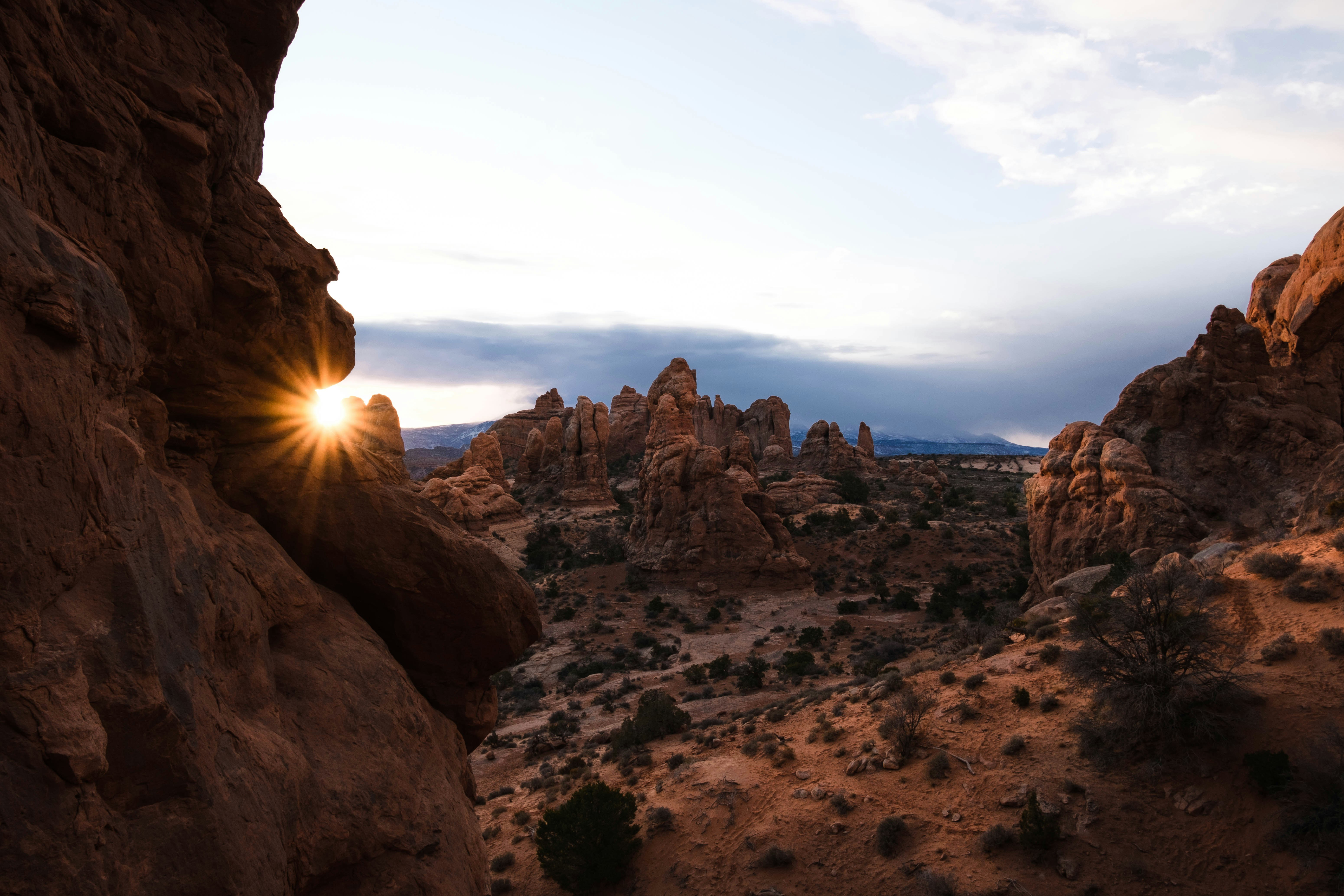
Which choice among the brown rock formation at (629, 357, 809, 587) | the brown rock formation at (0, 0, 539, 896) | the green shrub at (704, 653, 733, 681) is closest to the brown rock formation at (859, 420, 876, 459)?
the brown rock formation at (629, 357, 809, 587)

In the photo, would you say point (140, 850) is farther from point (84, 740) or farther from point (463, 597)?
point (463, 597)

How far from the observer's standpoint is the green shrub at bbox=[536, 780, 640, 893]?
→ 1390 centimetres

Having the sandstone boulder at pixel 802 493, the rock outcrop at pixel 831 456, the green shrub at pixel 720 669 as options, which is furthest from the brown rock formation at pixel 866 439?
the green shrub at pixel 720 669

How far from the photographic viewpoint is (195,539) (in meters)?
6.52

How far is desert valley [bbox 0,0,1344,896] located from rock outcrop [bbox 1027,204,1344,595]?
155mm

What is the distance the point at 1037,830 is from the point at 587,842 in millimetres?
9080

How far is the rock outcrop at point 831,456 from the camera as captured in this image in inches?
3342

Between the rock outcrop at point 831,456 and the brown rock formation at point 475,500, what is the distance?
4169 cm

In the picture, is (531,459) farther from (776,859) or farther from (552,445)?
(776,859)

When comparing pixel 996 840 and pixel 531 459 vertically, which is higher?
pixel 531 459

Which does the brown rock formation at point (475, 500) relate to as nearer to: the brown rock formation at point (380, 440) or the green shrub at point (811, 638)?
the green shrub at point (811, 638)

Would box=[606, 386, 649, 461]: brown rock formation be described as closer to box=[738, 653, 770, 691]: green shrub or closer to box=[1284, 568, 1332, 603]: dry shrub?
box=[738, 653, 770, 691]: green shrub

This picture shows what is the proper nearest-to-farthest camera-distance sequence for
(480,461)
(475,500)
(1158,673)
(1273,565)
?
(1158,673)
(1273,565)
(475,500)
(480,461)

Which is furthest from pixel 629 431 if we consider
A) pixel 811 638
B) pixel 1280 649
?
pixel 1280 649
